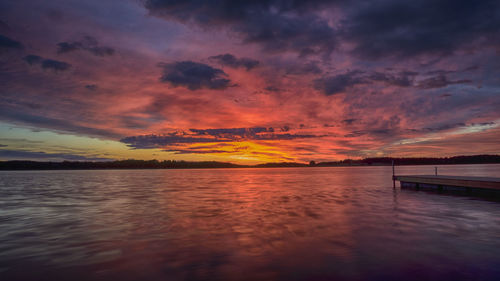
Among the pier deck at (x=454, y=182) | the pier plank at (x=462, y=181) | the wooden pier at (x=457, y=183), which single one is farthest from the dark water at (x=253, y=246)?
the wooden pier at (x=457, y=183)

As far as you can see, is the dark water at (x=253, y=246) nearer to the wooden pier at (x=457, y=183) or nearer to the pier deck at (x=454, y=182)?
the pier deck at (x=454, y=182)

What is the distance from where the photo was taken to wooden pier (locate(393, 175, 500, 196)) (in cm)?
2340

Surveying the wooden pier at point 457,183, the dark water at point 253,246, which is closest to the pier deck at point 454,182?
the wooden pier at point 457,183

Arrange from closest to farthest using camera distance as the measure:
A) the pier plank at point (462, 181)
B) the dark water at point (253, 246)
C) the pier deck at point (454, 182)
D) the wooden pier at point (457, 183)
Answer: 1. the dark water at point (253, 246)
2. the pier plank at point (462, 181)
3. the pier deck at point (454, 182)
4. the wooden pier at point (457, 183)

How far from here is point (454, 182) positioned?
27797mm

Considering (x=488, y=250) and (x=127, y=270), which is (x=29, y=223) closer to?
(x=127, y=270)

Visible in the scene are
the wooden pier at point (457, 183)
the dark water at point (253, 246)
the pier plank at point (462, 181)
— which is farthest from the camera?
the wooden pier at point (457, 183)

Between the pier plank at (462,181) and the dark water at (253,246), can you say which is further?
the pier plank at (462,181)

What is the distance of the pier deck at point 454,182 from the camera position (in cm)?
2319

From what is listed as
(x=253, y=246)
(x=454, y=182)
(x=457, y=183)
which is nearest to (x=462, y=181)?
(x=457, y=183)

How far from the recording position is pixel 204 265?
27.7 feet

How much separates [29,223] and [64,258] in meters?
8.69

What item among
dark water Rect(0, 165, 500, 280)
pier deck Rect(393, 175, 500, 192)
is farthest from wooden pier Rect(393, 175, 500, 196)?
dark water Rect(0, 165, 500, 280)

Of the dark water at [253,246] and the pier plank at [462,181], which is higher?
the pier plank at [462,181]
